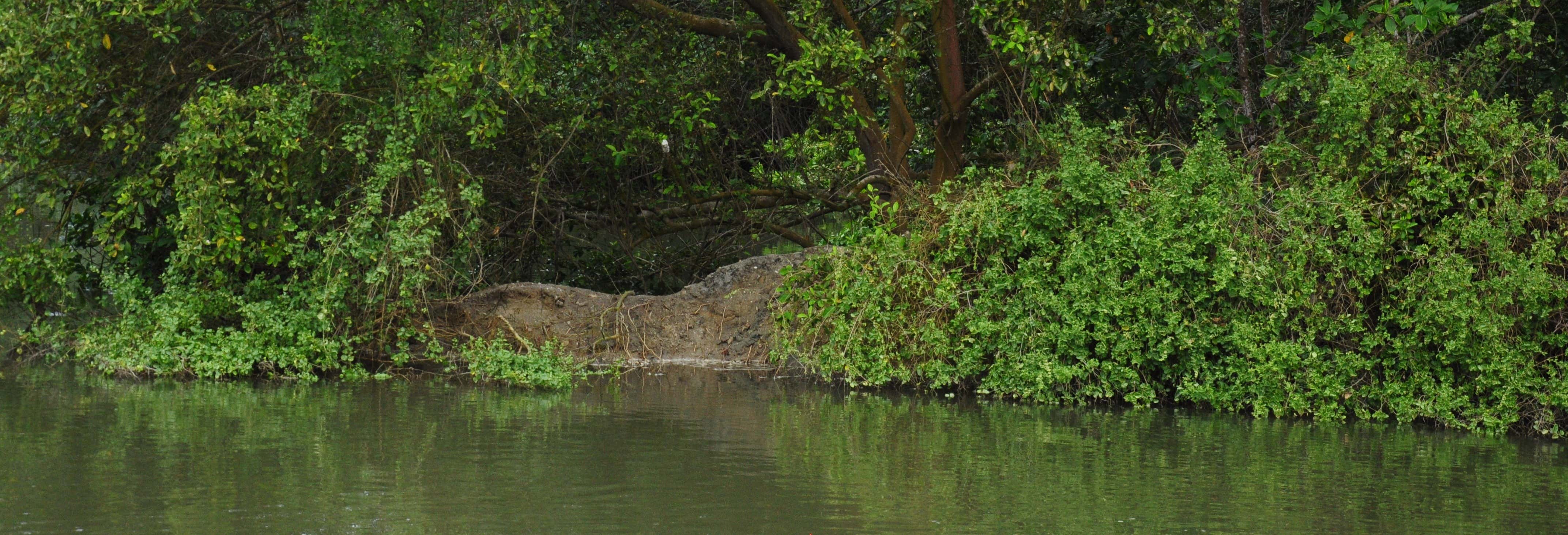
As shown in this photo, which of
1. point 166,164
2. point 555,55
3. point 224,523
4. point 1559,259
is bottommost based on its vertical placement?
point 224,523

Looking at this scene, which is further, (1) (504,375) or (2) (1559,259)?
(1) (504,375)

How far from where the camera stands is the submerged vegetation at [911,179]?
11.5 metres

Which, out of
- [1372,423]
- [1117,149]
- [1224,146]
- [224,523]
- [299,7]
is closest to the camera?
[224,523]

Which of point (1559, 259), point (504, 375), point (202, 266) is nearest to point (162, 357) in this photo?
point (202, 266)

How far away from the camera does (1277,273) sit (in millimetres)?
11641

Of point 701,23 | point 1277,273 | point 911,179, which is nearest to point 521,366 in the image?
point 701,23

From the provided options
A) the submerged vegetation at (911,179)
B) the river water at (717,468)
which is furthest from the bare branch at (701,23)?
the river water at (717,468)

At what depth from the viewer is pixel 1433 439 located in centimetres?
1066

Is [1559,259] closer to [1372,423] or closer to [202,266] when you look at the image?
[1372,423]

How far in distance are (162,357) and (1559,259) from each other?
1131cm

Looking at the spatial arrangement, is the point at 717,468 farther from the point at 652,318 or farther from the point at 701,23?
the point at 701,23

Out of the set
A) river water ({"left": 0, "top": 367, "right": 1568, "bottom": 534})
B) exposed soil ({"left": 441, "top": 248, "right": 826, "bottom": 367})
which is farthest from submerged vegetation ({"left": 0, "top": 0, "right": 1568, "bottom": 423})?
river water ({"left": 0, "top": 367, "right": 1568, "bottom": 534})

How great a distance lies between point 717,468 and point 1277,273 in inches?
200

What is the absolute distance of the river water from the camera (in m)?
7.29
